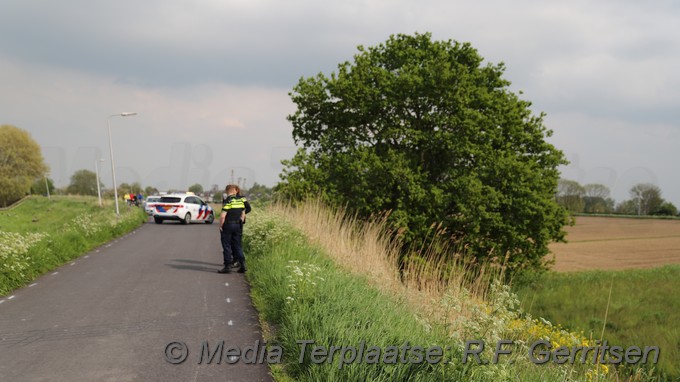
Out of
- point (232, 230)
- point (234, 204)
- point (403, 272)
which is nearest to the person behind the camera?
point (403, 272)

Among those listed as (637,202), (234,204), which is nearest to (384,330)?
(234,204)

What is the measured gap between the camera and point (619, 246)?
50.5 m

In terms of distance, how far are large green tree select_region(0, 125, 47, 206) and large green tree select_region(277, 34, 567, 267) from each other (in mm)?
72576

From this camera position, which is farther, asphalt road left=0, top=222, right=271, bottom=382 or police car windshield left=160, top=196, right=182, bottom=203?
police car windshield left=160, top=196, right=182, bottom=203

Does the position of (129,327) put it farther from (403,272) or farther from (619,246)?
(619,246)

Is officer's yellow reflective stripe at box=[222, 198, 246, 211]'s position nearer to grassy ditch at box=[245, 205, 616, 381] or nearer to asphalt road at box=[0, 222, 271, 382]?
asphalt road at box=[0, 222, 271, 382]

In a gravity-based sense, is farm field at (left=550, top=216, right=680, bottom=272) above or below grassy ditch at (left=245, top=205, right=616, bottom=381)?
below

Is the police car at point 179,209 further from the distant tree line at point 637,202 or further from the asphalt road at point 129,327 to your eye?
the distant tree line at point 637,202

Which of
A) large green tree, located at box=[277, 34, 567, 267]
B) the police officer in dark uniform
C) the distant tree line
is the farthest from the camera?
the distant tree line

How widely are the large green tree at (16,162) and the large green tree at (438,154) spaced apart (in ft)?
238

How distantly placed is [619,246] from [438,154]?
35441 millimetres

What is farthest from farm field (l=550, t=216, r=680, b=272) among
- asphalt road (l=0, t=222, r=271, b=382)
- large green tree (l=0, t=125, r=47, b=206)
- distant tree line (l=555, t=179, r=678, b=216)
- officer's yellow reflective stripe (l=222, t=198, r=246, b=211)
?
large green tree (l=0, t=125, r=47, b=206)

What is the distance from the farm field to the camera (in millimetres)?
39250

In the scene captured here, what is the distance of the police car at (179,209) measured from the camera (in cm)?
2953
